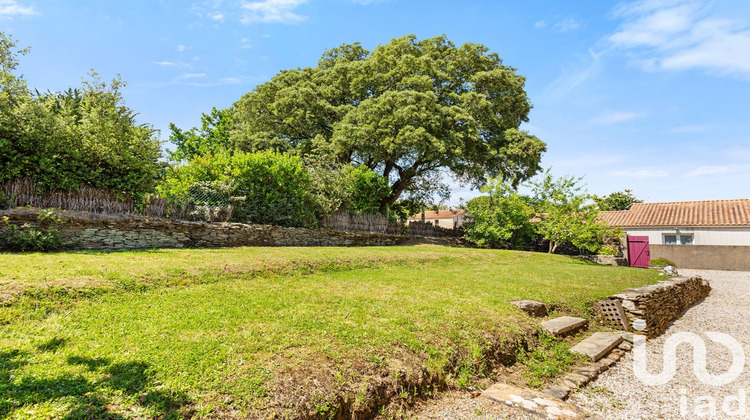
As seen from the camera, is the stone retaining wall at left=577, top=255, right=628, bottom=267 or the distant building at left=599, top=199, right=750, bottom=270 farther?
the distant building at left=599, top=199, right=750, bottom=270

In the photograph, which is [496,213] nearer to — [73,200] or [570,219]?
[570,219]

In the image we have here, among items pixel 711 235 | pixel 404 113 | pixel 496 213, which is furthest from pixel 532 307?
pixel 711 235

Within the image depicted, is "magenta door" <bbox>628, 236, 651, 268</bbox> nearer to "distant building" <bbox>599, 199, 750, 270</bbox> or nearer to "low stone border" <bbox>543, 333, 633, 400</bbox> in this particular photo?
"distant building" <bbox>599, 199, 750, 270</bbox>

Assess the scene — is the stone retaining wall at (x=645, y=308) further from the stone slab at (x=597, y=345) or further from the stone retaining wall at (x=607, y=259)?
the stone retaining wall at (x=607, y=259)

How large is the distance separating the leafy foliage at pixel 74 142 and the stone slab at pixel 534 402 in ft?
35.4

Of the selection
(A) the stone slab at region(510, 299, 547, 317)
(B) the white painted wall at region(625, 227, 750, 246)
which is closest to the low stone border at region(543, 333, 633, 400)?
(A) the stone slab at region(510, 299, 547, 317)

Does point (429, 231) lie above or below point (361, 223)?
below

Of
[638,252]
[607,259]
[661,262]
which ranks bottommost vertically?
[661,262]

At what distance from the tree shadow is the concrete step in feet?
17.4

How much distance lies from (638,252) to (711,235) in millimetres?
5691

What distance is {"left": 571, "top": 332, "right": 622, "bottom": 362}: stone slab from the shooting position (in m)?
5.24

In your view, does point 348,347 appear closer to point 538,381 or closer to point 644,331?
point 538,381

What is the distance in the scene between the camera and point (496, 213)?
67.1 ft

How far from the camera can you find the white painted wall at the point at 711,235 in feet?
70.9
